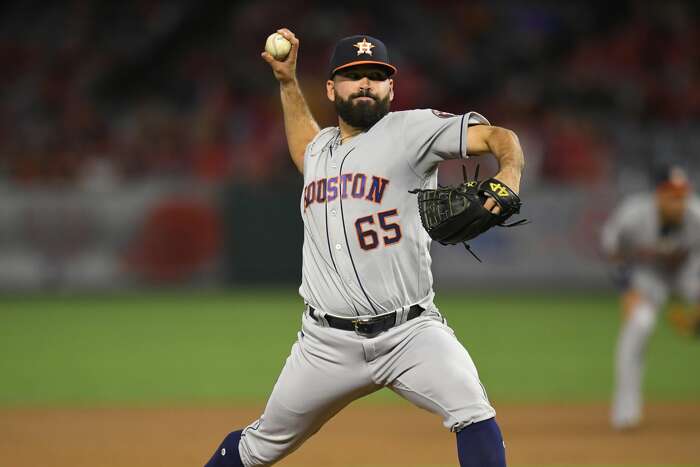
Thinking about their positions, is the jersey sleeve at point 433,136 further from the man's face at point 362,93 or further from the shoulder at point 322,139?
the shoulder at point 322,139

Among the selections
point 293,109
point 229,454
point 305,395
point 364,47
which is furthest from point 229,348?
point 364,47

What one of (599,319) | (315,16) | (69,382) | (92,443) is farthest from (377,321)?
(315,16)

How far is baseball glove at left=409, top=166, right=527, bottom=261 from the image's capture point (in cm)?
368

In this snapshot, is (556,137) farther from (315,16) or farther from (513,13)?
(315,16)

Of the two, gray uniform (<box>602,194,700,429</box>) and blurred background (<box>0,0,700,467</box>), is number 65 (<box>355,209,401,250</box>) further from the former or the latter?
gray uniform (<box>602,194,700,429</box>)

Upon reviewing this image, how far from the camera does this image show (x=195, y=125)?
2045 centimetres

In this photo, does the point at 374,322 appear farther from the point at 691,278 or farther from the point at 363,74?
the point at 691,278

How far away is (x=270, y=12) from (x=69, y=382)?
13997mm

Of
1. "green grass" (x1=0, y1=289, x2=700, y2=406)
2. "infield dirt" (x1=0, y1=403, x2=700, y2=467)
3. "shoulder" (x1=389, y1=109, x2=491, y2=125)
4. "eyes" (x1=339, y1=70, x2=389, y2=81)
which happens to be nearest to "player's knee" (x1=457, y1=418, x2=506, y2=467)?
"shoulder" (x1=389, y1=109, x2=491, y2=125)

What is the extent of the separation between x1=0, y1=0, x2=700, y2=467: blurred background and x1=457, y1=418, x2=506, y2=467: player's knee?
2514mm

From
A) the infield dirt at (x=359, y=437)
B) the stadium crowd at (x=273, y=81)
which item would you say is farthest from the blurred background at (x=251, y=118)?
the infield dirt at (x=359, y=437)

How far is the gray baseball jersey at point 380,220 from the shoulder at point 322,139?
24cm

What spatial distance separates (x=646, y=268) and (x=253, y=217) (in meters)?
10.4

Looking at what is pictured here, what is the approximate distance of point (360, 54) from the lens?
4.23m
